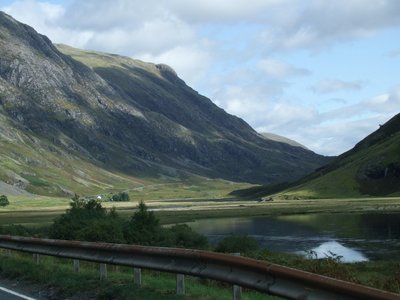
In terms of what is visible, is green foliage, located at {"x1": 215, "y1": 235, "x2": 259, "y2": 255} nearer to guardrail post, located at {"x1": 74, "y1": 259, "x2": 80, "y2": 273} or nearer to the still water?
the still water

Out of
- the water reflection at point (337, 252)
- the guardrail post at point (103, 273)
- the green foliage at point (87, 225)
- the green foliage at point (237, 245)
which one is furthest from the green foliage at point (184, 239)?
the guardrail post at point (103, 273)

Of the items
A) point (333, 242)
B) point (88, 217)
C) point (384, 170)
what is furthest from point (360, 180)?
point (88, 217)

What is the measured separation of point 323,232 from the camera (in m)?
84.2

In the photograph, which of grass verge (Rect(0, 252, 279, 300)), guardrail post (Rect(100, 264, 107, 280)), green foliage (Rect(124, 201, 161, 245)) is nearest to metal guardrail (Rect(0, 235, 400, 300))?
guardrail post (Rect(100, 264, 107, 280))

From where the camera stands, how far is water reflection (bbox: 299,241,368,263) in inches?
2083

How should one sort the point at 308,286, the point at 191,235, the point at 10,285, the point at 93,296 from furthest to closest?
the point at 191,235 < the point at 10,285 < the point at 93,296 < the point at 308,286

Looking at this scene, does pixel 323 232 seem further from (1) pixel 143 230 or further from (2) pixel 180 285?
(2) pixel 180 285

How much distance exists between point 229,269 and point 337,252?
48697mm

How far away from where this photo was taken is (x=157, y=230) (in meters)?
49.1

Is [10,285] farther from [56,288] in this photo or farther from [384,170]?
[384,170]

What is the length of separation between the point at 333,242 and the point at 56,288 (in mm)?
56792

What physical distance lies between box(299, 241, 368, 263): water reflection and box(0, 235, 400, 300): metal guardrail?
33142 mm

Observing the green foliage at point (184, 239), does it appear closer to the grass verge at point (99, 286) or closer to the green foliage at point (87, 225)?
→ the green foliage at point (87, 225)

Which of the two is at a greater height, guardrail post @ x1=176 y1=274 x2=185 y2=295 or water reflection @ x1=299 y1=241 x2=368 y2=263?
guardrail post @ x1=176 y1=274 x2=185 y2=295
